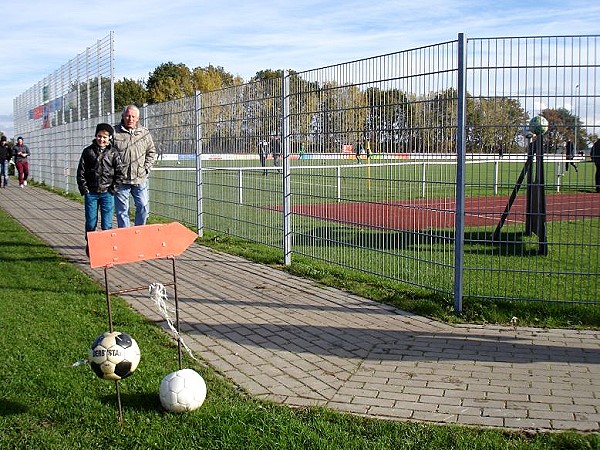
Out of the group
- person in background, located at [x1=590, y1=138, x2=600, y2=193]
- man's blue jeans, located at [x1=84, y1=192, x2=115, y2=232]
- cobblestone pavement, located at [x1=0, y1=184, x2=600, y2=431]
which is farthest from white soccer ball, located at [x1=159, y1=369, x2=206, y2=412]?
man's blue jeans, located at [x1=84, y1=192, x2=115, y2=232]

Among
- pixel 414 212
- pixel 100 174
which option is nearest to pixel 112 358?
pixel 414 212

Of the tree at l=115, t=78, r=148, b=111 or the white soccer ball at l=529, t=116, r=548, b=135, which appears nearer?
the white soccer ball at l=529, t=116, r=548, b=135

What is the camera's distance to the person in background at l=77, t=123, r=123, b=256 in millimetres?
9906

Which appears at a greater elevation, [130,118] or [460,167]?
[130,118]

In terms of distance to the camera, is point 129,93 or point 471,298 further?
point 129,93

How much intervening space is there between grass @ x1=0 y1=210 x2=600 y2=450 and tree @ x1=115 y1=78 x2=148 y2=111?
Result: 7260 centimetres

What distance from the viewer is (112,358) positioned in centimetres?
446

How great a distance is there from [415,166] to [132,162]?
14.6 ft

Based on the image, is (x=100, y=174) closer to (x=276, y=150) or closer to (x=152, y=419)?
(x=276, y=150)

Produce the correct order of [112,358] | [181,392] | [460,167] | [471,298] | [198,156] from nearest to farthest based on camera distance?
[112,358] → [181,392] → [460,167] → [471,298] → [198,156]

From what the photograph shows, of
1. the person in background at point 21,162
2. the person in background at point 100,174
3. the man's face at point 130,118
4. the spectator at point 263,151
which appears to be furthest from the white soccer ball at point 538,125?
the person in background at point 21,162

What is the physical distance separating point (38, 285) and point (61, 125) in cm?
1873

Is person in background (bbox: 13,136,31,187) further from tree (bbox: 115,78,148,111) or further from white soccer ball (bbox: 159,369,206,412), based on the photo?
tree (bbox: 115,78,148,111)

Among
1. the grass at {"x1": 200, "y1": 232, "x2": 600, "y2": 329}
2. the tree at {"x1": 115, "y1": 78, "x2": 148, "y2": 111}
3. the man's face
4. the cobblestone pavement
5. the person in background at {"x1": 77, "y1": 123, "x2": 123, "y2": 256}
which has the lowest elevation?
the cobblestone pavement
